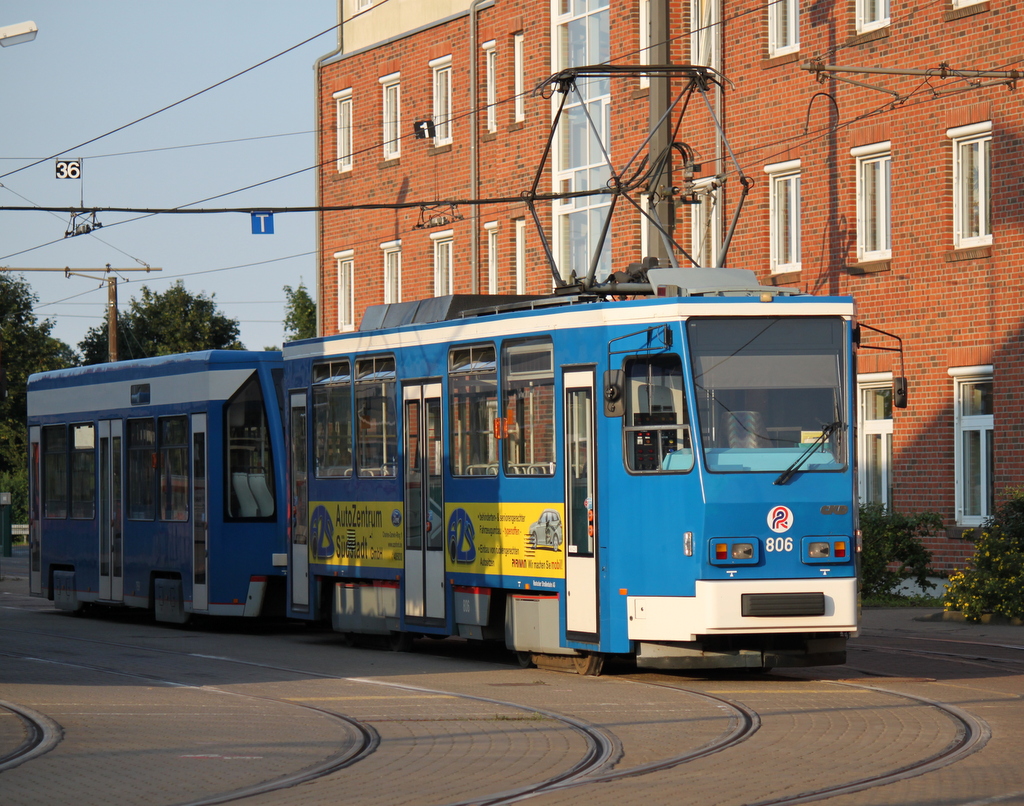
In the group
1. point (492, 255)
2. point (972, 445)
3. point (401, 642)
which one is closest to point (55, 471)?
point (401, 642)

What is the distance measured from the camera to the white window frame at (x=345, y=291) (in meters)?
42.2

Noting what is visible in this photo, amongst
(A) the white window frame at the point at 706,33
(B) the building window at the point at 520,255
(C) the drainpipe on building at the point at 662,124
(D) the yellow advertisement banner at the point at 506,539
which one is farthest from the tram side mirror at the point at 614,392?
(B) the building window at the point at 520,255

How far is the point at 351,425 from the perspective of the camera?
61.7 feet

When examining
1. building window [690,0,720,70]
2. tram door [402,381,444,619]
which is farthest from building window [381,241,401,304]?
tram door [402,381,444,619]

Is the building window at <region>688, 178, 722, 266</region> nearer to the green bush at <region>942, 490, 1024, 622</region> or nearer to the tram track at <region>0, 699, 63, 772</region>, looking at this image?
the green bush at <region>942, 490, 1024, 622</region>

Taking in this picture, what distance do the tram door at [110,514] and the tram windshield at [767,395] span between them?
11151mm

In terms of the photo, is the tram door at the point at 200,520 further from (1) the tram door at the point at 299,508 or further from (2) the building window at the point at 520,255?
(2) the building window at the point at 520,255

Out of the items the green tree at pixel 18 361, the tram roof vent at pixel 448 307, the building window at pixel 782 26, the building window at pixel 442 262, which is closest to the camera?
the tram roof vent at pixel 448 307

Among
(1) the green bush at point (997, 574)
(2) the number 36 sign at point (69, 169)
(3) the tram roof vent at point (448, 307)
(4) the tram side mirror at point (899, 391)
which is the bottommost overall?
(1) the green bush at point (997, 574)

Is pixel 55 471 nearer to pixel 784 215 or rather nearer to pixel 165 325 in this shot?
pixel 784 215

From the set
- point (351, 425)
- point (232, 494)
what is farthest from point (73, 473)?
point (351, 425)

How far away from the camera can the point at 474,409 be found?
659 inches

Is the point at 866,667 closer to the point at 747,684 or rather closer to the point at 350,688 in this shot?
the point at 747,684

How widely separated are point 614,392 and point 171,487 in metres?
9.14
